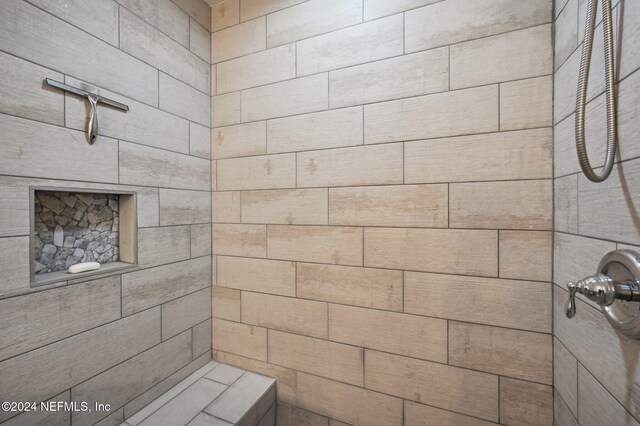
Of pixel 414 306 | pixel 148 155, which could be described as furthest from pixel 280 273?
pixel 148 155

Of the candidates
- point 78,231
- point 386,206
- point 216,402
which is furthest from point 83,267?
point 386,206

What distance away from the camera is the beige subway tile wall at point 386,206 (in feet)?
3.35

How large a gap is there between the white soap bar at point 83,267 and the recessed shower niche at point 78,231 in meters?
0.02

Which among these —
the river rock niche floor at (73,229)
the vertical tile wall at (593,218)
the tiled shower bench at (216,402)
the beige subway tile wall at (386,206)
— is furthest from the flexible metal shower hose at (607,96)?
the river rock niche floor at (73,229)

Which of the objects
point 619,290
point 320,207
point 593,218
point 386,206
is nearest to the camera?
point 619,290

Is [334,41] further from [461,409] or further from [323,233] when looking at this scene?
[461,409]

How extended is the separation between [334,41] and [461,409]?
167 centimetres

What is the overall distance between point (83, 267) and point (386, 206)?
4.00 feet

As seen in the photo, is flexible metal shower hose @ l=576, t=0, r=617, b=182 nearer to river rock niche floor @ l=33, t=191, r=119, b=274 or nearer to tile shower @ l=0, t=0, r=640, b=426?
tile shower @ l=0, t=0, r=640, b=426

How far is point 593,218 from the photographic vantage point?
0.74 m

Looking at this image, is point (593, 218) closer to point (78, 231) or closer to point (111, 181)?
point (111, 181)

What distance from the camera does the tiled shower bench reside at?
118 centimetres

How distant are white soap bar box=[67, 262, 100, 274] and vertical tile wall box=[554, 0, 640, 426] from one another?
1.63m

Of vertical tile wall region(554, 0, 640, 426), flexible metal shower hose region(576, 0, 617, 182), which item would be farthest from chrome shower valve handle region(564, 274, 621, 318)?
flexible metal shower hose region(576, 0, 617, 182)
